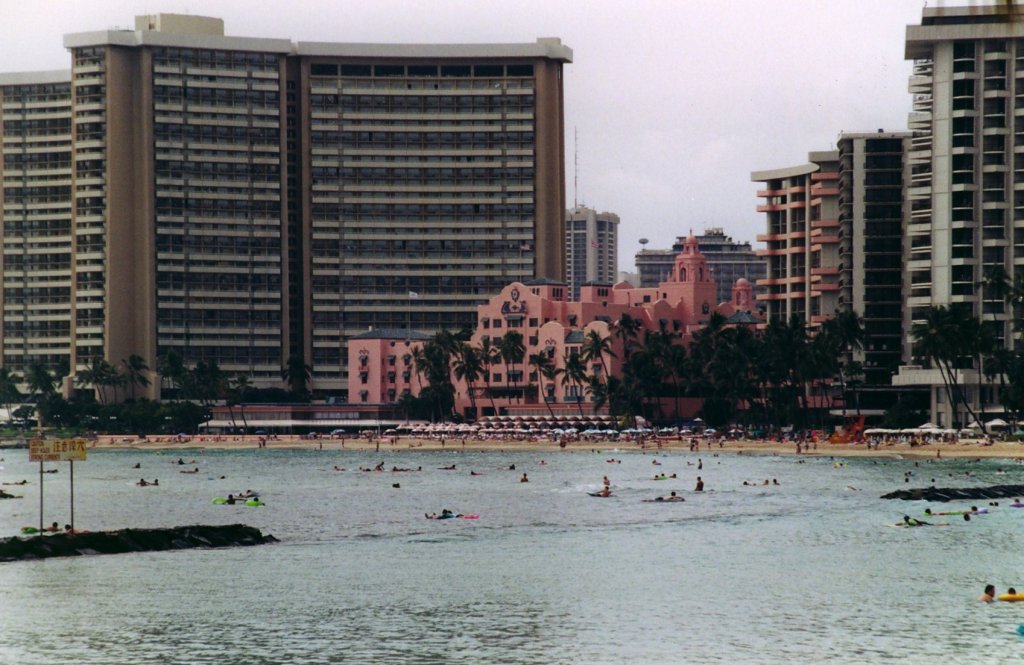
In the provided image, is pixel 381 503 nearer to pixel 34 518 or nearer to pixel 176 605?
pixel 34 518

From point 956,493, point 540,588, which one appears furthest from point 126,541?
point 956,493

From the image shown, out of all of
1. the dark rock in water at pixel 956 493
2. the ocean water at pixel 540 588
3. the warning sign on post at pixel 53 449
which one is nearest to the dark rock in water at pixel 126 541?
the ocean water at pixel 540 588

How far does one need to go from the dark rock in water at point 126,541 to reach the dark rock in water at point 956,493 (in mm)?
58398

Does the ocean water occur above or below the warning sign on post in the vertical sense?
below

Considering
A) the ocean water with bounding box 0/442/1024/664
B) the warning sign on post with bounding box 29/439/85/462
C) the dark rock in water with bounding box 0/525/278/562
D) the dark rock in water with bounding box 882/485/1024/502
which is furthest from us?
the dark rock in water with bounding box 882/485/1024/502

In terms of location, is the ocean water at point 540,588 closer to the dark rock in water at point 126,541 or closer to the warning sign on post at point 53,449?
the dark rock in water at point 126,541

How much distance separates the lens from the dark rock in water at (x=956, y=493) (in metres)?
133

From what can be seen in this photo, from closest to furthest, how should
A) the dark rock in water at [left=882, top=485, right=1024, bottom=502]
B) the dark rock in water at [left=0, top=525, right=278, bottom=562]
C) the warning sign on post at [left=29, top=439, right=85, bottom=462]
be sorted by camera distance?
the warning sign on post at [left=29, top=439, right=85, bottom=462] → the dark rock in water at [left=0, top=525, right=278, bottom=562] → the dark rock in water at [left=882, top=485, right=1024, bottom=502]

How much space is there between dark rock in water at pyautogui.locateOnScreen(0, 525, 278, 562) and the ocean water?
62.3 inches

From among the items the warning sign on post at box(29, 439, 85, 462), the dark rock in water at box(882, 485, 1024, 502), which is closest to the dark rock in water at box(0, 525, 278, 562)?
the warning sign on post at box(29, 439, 85, 462)

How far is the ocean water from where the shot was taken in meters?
68.6

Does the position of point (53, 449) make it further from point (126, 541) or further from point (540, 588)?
point (540, 588)

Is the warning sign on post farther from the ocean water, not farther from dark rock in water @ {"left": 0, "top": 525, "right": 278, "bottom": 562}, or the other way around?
dark rock in water @ {"left": 0, "top": 525, "right": 278, "bottom": 562}

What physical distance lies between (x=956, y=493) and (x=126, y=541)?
235 feet
